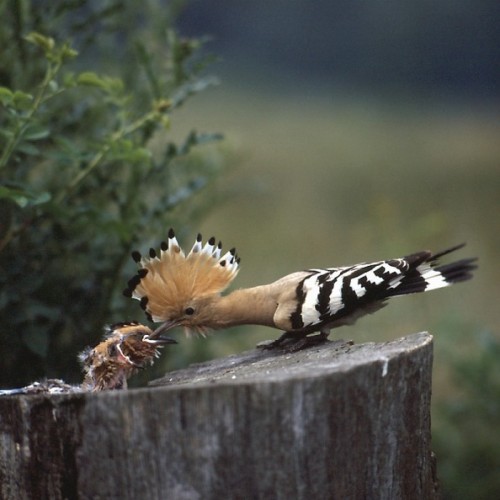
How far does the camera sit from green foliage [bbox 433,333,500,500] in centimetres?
311

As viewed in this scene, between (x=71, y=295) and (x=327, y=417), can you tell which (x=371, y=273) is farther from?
(x=71, y=295)

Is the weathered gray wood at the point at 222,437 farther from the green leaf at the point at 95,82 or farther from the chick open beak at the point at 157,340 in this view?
the green leaf at the point at 95,82

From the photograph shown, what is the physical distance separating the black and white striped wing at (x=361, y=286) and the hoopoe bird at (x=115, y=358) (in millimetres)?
288

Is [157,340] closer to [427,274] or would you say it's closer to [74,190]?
[427,274]

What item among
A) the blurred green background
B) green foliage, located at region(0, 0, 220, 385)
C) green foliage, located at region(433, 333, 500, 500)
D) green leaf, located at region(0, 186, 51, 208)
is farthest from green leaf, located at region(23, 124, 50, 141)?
the blurred green background

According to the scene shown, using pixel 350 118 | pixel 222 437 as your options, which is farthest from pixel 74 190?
pixel 350 118

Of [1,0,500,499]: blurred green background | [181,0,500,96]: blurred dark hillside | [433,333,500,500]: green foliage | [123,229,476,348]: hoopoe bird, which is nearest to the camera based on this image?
[123,229,476,348]: hoopoe bird

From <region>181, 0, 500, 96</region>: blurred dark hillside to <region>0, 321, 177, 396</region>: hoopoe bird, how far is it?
3.14m

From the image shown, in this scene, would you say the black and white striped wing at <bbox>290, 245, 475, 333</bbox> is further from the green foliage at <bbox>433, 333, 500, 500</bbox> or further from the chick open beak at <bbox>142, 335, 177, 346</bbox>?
the green foliage at <bbox>433, 333, 500, 500</bbox>

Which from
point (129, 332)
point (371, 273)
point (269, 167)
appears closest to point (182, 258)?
point (129, 332)

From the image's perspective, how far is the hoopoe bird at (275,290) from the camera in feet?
5.91

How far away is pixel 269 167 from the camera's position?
477 centimetres

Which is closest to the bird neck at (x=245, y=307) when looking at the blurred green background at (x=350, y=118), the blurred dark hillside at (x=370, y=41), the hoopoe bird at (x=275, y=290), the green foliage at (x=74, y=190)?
the hoopoe bird at (x=275, y=290)

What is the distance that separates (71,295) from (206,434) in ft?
3.82
